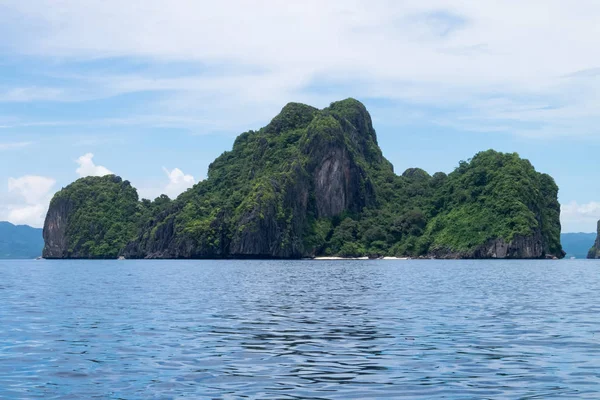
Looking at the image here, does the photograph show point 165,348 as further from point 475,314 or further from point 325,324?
point 475,314

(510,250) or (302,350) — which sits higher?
(510,250)

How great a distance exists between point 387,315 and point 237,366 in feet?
47.7

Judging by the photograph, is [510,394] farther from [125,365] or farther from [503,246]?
[503,246]

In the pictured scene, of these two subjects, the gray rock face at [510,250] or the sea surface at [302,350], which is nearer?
the sea surface at [302,350]

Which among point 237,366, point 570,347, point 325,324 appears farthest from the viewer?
point 325,324

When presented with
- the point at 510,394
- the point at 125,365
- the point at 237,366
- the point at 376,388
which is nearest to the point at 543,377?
the point at 510,394

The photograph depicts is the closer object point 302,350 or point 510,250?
point 302,350

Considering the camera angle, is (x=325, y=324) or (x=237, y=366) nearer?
(x=237, y=366)

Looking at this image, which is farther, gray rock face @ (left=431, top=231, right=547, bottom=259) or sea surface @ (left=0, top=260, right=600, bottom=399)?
gray rock face @ (left=431, top=231, right=547, bottom=259)

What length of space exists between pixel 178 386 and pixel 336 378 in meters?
4.04

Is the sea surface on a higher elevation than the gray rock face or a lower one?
lower

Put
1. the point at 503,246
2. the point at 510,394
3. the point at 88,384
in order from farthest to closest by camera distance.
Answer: the point at 503,246
the point at 88,384
the point at 510,394

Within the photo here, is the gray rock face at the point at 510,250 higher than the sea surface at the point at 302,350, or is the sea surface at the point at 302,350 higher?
the gray rock face at the point at 510,250

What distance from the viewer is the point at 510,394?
15.4 m
